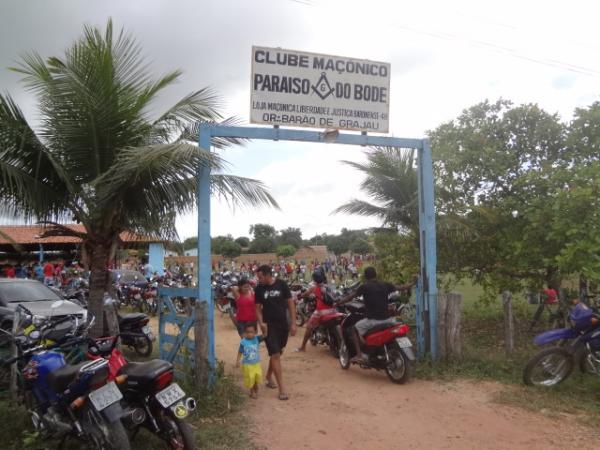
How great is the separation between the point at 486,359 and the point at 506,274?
3.29 m

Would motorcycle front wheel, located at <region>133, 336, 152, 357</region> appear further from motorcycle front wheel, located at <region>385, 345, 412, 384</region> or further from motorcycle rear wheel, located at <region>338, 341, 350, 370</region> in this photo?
motorcycle front wheel, located at <region>385, 345, 412, 384</region>

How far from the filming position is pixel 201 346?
5.86m

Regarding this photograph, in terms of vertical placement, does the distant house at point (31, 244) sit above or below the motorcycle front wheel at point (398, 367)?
above

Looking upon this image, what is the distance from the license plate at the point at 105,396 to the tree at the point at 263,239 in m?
61.2

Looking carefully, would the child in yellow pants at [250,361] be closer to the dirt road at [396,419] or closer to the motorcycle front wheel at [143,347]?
the dirt road at [396,419]

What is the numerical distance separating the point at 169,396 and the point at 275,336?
2.25 m

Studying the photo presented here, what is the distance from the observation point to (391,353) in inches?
265

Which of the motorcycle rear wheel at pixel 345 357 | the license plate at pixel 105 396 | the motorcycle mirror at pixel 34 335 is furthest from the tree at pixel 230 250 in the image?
the license plate at pixel 105 396

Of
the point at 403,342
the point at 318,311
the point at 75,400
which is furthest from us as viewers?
the point at 318,311

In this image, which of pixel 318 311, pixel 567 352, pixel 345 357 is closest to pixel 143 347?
pixel 318 311

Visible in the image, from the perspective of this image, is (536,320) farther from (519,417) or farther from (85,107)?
(85,107)

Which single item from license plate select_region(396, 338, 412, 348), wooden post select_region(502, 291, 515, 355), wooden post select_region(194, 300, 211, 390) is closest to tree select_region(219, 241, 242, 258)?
wooden post select_region(502, 291, 515, 355)

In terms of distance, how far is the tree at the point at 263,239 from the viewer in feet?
216

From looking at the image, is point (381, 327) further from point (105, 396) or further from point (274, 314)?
point (105, 396)
